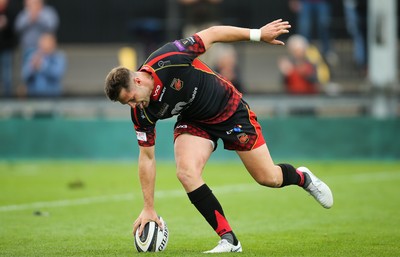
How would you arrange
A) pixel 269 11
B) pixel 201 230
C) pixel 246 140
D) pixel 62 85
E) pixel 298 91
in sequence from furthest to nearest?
pixel 62 85 < pixel 269 11 < pixel 298 91 < pixel 201 230 < pixel 246 140

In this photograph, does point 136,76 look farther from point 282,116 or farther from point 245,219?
point 282,116

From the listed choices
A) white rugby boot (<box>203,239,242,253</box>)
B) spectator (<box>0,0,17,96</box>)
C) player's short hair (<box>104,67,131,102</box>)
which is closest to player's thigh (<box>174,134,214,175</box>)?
white rugby boot (<box>203,239,242,253</box>)

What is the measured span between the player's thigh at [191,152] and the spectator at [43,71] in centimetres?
1175

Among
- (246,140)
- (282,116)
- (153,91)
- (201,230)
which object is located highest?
(153,91)

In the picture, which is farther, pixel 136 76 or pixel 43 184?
pixel 43 184

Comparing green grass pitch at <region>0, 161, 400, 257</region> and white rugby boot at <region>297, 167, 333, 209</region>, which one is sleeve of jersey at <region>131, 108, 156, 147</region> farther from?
white rugby boot at <region>297, 167, 333, 209</region>

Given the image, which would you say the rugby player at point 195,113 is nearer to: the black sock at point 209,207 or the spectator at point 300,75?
the black sock at point 209,207

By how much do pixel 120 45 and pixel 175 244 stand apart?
13970mm

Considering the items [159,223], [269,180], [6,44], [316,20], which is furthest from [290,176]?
[6,44]

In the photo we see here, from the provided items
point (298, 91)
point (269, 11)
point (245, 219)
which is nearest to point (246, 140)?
point (245, 219)

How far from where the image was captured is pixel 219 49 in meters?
21.1

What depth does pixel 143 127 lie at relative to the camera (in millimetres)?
8961

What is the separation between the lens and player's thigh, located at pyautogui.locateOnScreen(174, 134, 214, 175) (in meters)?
8.91

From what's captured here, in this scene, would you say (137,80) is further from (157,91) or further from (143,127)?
(143,127)
